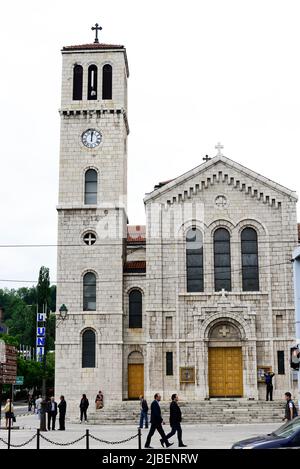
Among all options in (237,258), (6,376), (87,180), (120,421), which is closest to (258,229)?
(237,258)

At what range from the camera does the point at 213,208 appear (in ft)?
138

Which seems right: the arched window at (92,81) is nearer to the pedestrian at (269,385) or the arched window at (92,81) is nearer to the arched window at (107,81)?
the arched window at (107,81)

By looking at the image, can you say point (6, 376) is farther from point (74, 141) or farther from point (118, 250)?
point (74, 141)

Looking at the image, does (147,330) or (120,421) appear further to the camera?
(147,330)

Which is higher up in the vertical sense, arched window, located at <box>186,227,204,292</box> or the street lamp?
arched window, located at <box>186,227,204,292</box>

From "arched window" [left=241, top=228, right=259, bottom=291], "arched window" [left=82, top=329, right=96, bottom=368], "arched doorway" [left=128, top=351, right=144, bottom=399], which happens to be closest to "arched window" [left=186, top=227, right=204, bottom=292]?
"arched window" [left=241, top=228, right=259, bottom=291]

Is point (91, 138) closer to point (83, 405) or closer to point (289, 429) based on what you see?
point (83, 405)

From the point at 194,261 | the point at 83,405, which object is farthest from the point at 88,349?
the point at 194,261

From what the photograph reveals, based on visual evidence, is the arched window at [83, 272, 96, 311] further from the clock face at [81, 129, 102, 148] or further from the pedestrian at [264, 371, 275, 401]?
the pedestrian at [264, 371, 275, 401]

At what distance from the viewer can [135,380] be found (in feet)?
135

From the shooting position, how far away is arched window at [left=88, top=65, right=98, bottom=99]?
44250 mm

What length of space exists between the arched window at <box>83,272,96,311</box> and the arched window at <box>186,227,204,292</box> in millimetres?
5724

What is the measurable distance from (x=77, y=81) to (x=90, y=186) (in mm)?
7043

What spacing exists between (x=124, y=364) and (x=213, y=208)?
426 inches
